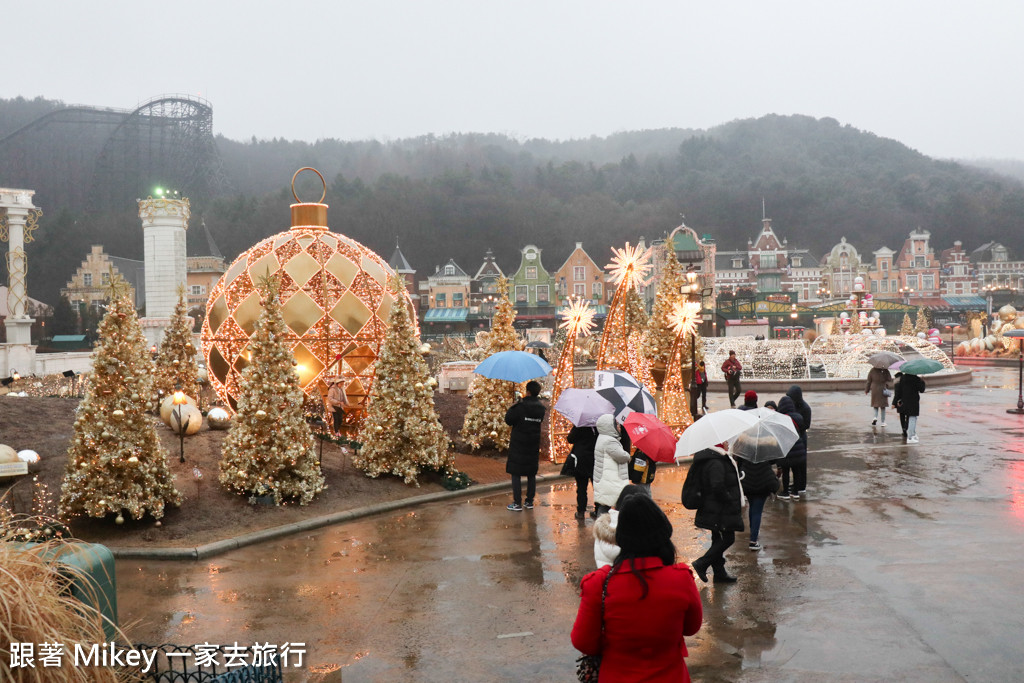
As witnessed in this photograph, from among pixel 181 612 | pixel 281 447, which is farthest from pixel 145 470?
pixel 181 612

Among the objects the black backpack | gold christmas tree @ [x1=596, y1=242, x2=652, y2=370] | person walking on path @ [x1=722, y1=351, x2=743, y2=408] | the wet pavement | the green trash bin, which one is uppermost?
gold christmas tree @ [x1=596, y1=242, x2=652, y2=370]

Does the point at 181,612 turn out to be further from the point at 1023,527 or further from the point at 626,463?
the point at 1023,527

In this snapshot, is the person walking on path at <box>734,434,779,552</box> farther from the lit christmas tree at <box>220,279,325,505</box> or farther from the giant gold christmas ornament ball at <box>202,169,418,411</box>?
the giant gold christmas ornament ball at <box>202,169,418,411</box>

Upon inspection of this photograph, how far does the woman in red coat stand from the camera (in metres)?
3.11

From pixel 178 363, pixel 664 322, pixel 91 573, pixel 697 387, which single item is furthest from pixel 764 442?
pixel 664 322

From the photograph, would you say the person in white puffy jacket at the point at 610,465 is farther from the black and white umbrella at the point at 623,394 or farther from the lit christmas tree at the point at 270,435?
the lit christmas tree at the point at 270,435

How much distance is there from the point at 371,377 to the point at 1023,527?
9831 millimetres

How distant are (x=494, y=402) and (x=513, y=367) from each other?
7.98 ft

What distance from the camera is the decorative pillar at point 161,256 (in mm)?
35688

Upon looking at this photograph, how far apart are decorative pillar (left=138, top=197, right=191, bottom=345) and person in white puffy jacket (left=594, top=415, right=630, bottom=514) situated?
105 ft

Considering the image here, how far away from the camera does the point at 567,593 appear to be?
708cm

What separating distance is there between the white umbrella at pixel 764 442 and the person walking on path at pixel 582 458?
6.97ft

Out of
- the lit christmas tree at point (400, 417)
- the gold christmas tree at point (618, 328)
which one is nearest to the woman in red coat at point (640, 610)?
the lit christmas tree at point (400, 417)

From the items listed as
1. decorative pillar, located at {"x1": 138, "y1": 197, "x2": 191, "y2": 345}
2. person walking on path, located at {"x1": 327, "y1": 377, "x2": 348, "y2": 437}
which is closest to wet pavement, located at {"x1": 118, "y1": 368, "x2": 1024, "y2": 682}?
person walking on path, located at {"x1": 327, "y1": 377, "x2": 348, "y2": 437}
